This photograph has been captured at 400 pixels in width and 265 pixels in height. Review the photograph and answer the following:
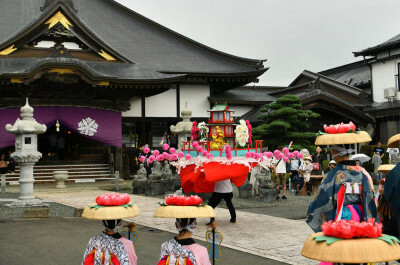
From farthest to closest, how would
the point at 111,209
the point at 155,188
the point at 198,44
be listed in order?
the point at 198,44 → the point at 155,188 → the point at 111,209

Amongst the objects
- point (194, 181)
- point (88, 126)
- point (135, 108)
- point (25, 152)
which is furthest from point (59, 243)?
point (135, 108)

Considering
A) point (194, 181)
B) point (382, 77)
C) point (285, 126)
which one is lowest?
point (194, 181)

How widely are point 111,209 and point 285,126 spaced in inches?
674

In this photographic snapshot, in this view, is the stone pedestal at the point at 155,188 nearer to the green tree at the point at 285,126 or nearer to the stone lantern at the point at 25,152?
the stone lantern at the point at 25,152

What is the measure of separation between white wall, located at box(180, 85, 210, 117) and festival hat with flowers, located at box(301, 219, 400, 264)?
21.1 metres

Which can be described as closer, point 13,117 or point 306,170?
point 306,170

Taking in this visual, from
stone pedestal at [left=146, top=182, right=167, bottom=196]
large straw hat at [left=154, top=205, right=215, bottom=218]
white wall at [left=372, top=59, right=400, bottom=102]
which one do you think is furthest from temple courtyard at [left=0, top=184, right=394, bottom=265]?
white wall at [left=372, top=59, right=400, bottom=102]

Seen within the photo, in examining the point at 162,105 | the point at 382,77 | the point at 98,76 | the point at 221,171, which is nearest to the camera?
the point at 221,171

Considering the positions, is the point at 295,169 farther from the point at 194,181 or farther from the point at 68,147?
the point at 68,147

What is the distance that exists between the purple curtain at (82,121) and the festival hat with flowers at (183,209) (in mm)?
17412

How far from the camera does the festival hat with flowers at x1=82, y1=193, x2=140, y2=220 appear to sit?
184 inches

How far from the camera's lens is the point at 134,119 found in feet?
76.7

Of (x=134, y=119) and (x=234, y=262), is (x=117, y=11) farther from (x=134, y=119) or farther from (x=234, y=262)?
(x=234, y=262)

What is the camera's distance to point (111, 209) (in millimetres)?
4727
